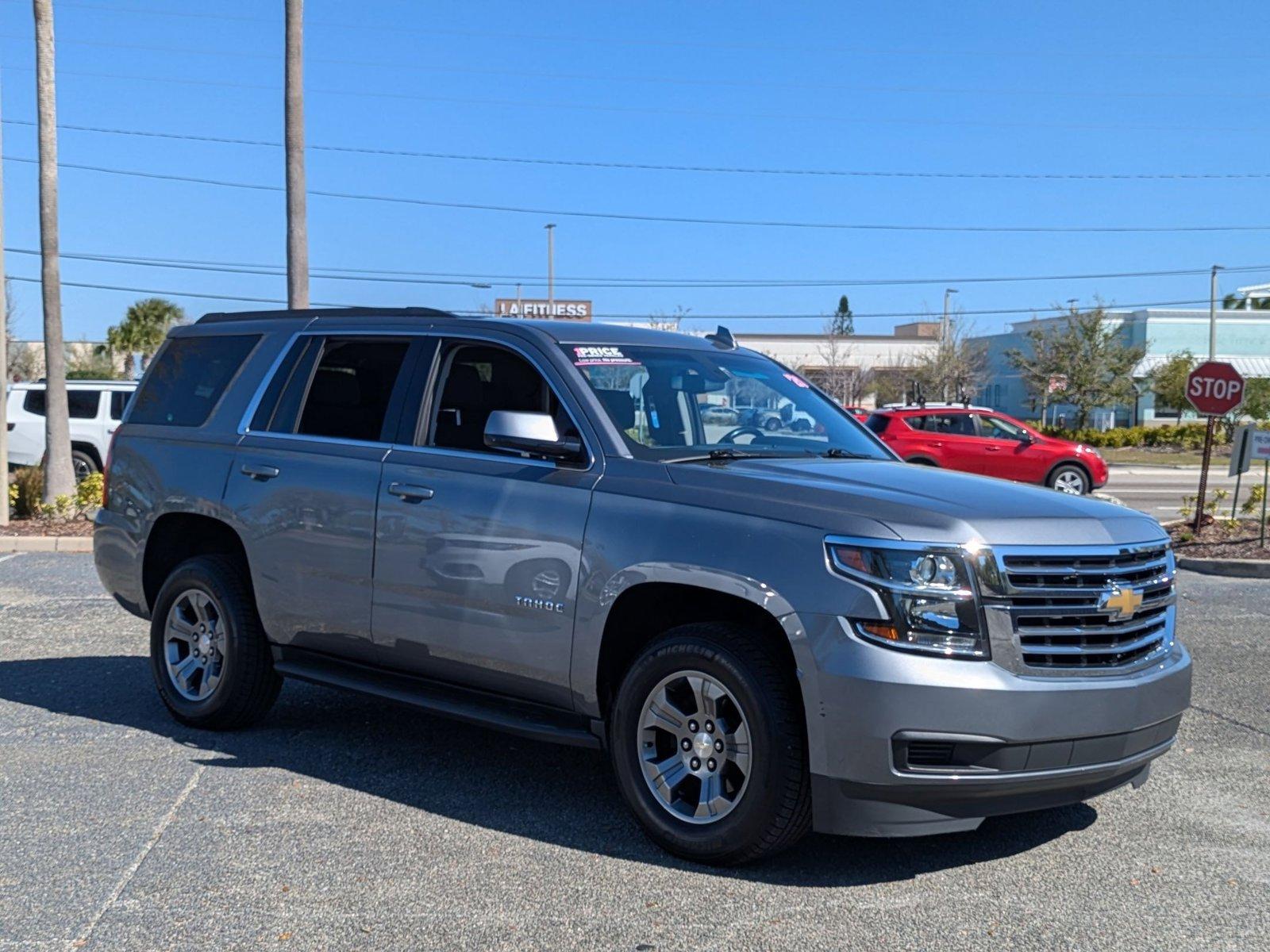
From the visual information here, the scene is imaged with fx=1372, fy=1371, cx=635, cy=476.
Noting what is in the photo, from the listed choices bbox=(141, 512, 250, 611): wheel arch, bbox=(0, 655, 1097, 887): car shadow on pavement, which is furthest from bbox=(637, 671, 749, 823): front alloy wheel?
bbox=(141, 512, 250, 611): wheel arch

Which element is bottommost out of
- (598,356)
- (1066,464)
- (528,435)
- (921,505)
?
(1066,464)

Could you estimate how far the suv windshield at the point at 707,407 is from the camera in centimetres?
553

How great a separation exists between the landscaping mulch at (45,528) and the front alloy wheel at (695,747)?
1171cm

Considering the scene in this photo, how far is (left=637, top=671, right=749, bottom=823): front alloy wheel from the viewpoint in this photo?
4.75m

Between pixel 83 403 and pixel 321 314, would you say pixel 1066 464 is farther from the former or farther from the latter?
pixel 321 314

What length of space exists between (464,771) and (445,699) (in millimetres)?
572

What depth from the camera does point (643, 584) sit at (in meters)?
4.99

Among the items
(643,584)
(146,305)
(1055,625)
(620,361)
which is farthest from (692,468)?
(146,305)

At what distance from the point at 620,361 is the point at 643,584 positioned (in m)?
1.18

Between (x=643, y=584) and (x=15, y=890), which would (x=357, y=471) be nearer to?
(x=643, y=584)

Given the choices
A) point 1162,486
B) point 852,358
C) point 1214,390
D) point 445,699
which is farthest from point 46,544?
point 852,358

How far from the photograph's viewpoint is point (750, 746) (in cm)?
463

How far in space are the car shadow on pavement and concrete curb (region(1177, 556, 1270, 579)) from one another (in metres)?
9.26

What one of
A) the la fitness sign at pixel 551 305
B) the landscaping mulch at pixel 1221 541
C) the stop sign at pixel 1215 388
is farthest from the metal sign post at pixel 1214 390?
the la fitness sign at pixel 551 305
